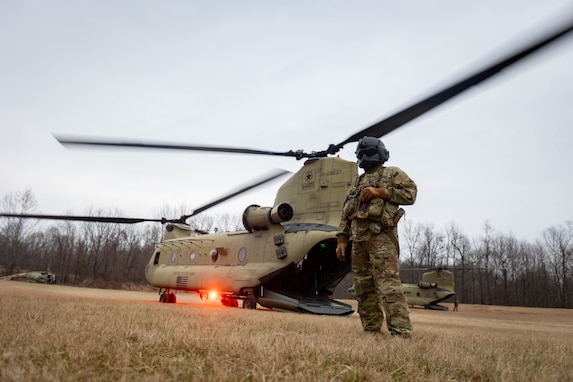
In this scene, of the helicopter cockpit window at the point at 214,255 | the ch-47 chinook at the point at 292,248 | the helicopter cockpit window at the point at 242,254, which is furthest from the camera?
the helicopter cockpit window at the point at 214,255

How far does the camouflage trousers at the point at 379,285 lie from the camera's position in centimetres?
389

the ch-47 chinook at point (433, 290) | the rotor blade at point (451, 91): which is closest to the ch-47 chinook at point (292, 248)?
the rotor blade at point (451, 91)

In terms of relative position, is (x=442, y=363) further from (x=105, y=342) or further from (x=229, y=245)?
(x=229, y=245)

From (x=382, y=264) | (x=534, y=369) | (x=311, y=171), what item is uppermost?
(x=311, y=171)

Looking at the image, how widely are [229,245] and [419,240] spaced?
42949mm

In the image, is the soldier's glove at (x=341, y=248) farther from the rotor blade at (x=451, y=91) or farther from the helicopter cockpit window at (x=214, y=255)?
the helicopter cockpit window at (x=214, y=255)

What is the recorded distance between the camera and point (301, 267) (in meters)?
10.7

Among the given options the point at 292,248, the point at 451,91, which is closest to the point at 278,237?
the point at 292,248

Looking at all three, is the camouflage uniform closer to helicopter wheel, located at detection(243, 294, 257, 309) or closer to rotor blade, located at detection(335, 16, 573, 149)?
rotor blade, located at detection(335, 16, 573, 149)

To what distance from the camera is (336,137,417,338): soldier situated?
4.12 metres

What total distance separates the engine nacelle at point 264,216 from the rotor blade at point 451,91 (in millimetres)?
3991

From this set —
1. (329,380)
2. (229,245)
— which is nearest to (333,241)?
(229,245)

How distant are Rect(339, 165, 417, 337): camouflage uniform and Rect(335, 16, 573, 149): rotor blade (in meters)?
0.91

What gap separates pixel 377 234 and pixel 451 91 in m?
1.75
